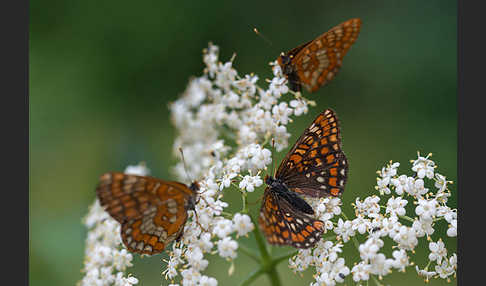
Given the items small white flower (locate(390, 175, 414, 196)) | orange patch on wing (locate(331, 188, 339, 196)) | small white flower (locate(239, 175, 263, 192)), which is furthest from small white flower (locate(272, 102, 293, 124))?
small white flower (locate(390, 175, 414, 196))

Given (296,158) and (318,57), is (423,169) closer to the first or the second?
(296,158)

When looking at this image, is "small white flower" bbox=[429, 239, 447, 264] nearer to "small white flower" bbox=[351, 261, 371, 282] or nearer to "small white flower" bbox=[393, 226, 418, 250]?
"small white flower" bbox=[393, 226, 418, 250]

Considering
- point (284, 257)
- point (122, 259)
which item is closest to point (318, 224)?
point (284, 257)

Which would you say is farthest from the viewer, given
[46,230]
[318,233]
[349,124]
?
[349,124]

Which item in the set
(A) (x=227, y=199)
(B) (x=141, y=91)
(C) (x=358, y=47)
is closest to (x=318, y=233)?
(A) (x=227, y=199)

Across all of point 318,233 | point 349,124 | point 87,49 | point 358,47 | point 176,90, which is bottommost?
point 318,233

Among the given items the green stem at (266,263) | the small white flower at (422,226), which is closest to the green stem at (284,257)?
the green stem at (266,263)

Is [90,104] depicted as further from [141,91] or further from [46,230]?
[46,230]

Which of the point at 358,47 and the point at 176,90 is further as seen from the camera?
the point at 176,90
